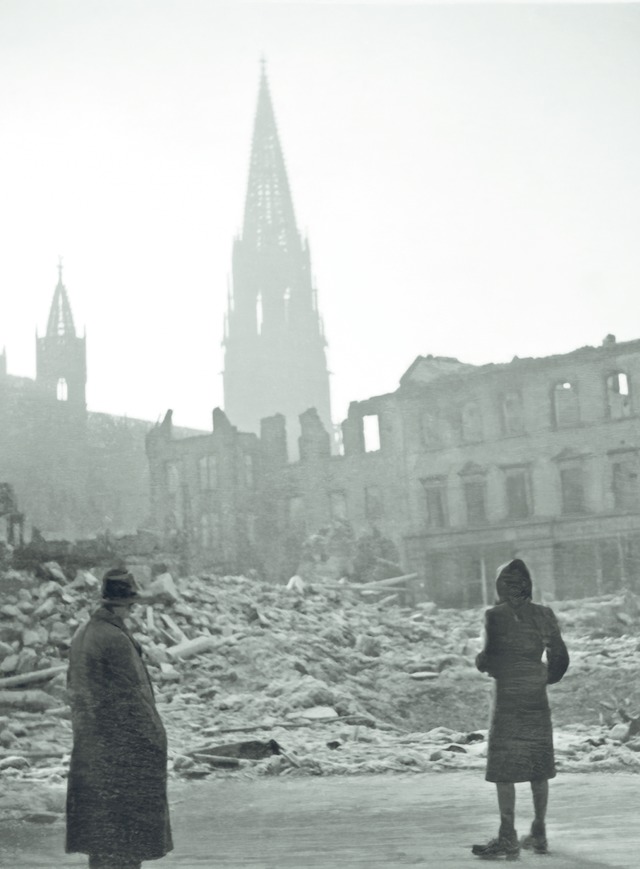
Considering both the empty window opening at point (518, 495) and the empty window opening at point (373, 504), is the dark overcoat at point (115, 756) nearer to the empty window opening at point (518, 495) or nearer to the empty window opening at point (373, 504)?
the empty window opening at point (518, 495)

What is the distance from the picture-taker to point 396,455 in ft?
43.9

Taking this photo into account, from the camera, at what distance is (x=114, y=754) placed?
11.0ft

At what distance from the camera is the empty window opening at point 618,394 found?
12.5m

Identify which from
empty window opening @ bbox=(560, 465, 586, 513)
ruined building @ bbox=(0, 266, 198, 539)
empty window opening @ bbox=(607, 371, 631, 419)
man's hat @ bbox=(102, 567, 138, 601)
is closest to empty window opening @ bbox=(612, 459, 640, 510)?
empty window opening @ bbox=(560, 465, 586, 513)

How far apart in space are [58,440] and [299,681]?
3257 mm

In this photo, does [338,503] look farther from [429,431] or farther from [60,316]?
[60,316]

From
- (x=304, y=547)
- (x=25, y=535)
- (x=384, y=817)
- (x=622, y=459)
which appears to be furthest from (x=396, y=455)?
(x=384, y=817)

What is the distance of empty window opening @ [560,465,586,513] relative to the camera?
11.9 meters

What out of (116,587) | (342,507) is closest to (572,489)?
(342,507)

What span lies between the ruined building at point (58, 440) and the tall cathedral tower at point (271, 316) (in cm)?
213

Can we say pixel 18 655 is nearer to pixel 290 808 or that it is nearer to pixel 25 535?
pixel 25 535

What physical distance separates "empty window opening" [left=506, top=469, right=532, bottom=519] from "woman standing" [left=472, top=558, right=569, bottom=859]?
806 centimetres

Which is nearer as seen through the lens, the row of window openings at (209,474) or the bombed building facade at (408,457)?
the row of window openings at (209,474)

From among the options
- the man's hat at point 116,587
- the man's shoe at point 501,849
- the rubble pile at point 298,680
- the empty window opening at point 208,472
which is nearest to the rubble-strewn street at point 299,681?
A: the rubble pile at point 298,680
